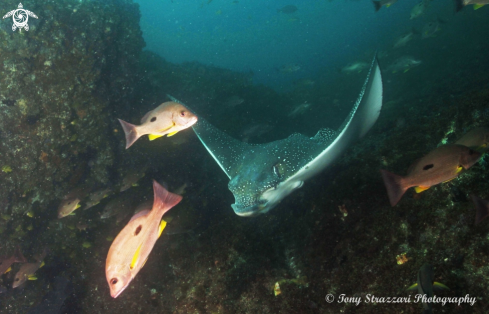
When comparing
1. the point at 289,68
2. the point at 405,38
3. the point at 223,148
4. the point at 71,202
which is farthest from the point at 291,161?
the point at 289,68

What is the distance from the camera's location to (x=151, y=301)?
4105mm

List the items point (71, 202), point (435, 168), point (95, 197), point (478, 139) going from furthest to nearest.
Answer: point (95, 197) < point (71, 202) < point (478, 139) < point (435, 168)

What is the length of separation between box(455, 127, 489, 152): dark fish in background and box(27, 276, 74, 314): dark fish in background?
8207 mm

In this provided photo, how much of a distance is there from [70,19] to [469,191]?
38.7 ft

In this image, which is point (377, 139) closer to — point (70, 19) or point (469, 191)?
point (469, 191)

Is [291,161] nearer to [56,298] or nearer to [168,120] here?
[168,120]

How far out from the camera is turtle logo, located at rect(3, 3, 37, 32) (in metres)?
6.80

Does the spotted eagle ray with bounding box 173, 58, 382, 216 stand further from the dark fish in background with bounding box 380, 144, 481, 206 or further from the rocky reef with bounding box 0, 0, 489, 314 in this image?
the dark fish in background with bounding box 380, 144, 481, 206

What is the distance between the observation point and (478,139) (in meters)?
2.59

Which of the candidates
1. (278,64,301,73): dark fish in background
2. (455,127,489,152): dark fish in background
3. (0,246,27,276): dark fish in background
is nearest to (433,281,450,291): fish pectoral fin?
(455,127,489,152): dark fish in background

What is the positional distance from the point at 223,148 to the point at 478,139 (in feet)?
15.7

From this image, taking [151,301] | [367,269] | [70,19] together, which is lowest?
[151,301]

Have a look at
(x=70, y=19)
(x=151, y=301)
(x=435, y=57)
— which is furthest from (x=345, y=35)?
(x=151, y=301)

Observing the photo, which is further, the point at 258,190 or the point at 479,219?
the point at 258,190
